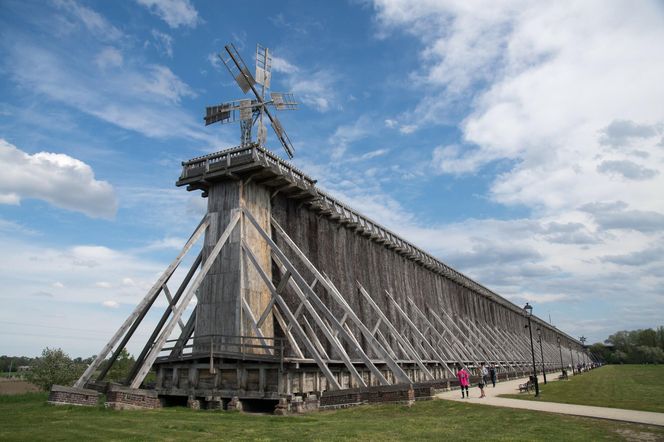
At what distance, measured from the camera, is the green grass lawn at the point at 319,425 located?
393 inches

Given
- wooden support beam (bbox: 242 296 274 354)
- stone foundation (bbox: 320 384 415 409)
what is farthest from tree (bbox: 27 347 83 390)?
stone foundation (bbox: 320 384 415 409)

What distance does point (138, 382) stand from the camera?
53.0ft

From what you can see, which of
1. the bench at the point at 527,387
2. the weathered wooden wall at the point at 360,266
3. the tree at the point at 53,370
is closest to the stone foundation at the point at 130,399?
the weathered wooden wall at the point at 360,266

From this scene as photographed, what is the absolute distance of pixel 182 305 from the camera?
17453mm

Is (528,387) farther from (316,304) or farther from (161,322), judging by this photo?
(161,322)

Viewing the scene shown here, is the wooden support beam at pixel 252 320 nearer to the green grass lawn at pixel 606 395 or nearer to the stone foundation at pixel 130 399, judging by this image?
the stone foundation at pixel 130 399

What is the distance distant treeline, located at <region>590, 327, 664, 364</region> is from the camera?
425 ft

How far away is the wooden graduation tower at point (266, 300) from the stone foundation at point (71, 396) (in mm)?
58

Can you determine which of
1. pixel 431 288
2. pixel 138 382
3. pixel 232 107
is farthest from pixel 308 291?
pixel 431 288

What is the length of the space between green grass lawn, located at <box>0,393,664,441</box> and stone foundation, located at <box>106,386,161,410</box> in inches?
17.2

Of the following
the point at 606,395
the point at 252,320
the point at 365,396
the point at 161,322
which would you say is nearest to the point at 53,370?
the point at 161,322

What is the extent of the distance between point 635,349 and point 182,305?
6143 inches

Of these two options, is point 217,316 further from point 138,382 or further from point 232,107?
point 232,107

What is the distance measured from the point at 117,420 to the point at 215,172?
11.5m
